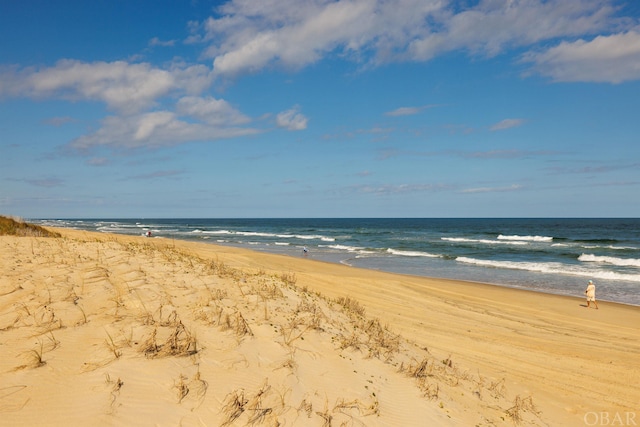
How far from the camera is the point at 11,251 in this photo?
1041cm

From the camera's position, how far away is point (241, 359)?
17.8 ft

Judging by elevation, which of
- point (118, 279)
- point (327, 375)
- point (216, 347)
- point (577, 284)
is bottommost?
point (577, 284)

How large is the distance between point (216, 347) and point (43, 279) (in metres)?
4.23

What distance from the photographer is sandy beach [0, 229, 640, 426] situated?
435 cm

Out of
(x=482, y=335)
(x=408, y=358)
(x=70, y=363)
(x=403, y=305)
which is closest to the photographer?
(x=70, y=363)

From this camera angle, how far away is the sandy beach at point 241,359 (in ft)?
14.3

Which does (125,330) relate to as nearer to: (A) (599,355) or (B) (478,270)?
(A) (599,355)

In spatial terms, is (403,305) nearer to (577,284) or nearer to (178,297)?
(178,297)

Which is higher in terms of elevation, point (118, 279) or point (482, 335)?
point (118, 279)

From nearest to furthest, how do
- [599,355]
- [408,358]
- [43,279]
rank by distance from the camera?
1. [408,358]
2. [43,279]
3. [599,355]

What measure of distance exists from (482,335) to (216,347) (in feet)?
26.5

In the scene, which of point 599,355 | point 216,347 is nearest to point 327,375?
point 216,347

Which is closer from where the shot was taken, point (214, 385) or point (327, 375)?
point (214, 385)

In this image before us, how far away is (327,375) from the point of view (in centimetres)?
559
